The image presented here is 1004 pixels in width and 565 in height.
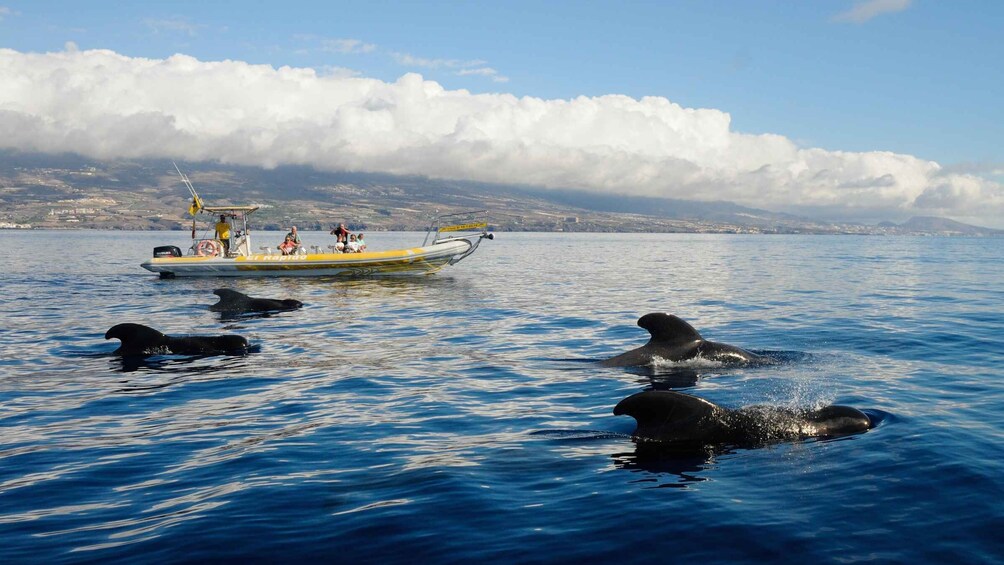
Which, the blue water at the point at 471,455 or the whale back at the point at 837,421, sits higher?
the whale back at the point at 837,421

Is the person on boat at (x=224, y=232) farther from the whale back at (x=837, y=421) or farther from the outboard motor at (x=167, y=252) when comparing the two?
the whale back at (x=837, y=421)

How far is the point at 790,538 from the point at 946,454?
13.8 ft

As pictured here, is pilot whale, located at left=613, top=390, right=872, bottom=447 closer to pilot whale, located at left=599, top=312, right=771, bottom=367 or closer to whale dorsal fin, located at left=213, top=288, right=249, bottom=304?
pilot whale, located at left=599, top=312, right=771, bottom=367

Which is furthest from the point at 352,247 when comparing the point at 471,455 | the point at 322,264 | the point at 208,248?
the point at 471,455

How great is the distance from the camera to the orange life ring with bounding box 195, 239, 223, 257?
1922 inches

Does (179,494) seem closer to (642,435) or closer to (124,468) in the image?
(124,468)

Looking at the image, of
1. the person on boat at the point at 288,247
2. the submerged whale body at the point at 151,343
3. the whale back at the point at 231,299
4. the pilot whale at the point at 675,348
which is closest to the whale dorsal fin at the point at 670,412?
the pilot whale at the point at 675,348

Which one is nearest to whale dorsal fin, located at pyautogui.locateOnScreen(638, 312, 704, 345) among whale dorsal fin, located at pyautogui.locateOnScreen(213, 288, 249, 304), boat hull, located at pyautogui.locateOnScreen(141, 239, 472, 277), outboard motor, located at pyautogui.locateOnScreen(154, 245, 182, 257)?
whale dorsal fin, located at pyautogui.locateOnScreen(213, 288, 249, 304)

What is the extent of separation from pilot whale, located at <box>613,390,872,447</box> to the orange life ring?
42.7 meters

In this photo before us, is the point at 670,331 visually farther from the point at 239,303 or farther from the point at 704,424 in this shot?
the point at 239,303

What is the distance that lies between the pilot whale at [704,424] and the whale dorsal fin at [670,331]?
19.9 feet

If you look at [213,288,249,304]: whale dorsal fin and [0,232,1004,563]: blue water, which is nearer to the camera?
[0,232,1004,563]: blue water

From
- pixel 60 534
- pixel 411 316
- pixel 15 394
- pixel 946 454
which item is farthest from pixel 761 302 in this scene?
pixel 60 534

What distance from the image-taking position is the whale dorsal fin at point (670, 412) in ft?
35.1
